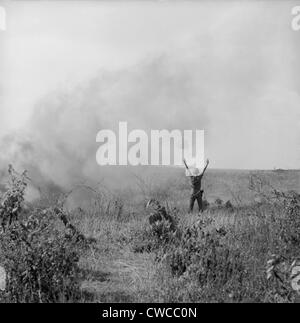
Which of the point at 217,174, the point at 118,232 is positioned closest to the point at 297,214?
the point at 118,232

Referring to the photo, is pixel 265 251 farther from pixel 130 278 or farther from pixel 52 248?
pixel 52 248

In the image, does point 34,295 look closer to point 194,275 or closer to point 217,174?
point 194,275

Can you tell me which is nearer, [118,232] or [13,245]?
[13,245]

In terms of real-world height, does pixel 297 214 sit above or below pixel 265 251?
above

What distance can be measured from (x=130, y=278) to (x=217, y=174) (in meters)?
13.5

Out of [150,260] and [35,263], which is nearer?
[35,263]

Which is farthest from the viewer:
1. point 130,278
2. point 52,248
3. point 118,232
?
point 118,232

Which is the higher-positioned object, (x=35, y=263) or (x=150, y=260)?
(x=35, y=263)

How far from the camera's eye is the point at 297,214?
5.69 m

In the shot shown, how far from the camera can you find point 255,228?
602cm

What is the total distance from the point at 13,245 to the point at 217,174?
1408 centimetres
